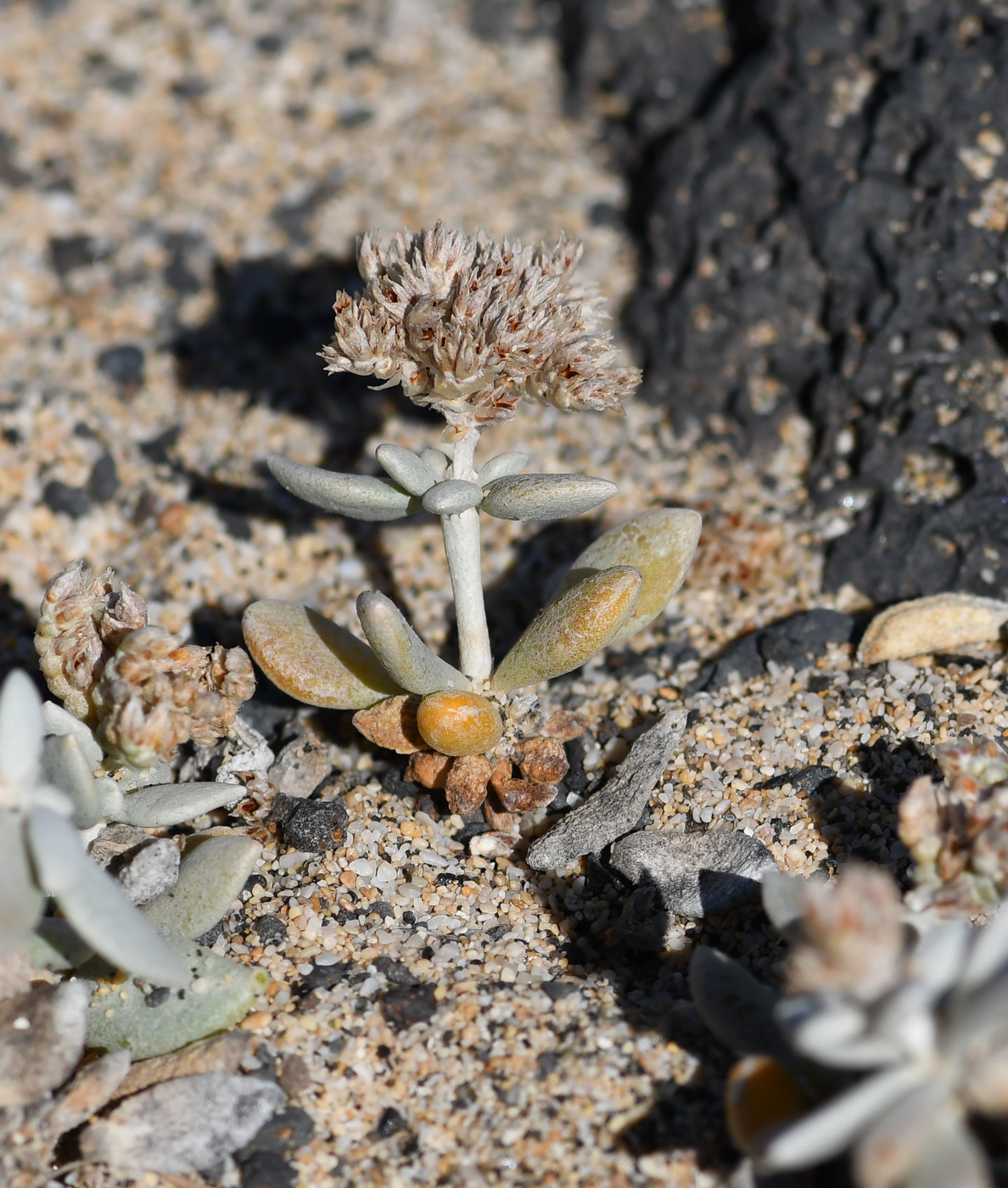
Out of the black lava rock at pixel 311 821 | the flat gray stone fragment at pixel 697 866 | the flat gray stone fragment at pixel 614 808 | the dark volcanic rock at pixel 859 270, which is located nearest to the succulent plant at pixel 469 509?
the flat gray stone fragment at pixel 614 808

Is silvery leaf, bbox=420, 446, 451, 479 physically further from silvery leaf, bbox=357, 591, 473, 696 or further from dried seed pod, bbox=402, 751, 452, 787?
dried seed pod, bbox=402, 751, 452, 787

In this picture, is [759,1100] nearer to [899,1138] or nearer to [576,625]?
[899,1138]

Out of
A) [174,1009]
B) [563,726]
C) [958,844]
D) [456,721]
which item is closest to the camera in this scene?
[958,844]

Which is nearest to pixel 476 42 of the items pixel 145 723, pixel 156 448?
pixel 156 448

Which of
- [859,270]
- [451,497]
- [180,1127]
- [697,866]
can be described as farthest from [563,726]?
[859,270]

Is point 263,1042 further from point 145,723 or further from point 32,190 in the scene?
point 32,190
